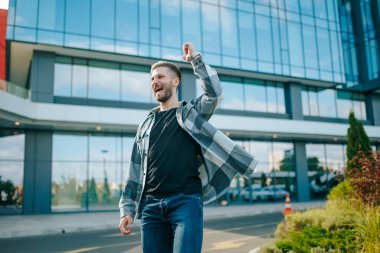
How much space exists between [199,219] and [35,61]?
1857cm

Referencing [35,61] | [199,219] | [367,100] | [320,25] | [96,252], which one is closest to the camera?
[199,219]

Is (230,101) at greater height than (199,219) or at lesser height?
greater

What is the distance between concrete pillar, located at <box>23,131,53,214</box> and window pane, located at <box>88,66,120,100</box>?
3491 millimetres

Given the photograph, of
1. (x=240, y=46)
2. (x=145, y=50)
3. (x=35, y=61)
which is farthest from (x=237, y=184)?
(x=35, y=61)

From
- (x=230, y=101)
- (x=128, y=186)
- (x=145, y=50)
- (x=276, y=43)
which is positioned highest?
(x=276, y=43)

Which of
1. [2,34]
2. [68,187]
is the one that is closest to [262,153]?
[68,187]

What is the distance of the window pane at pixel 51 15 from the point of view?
18.1 m

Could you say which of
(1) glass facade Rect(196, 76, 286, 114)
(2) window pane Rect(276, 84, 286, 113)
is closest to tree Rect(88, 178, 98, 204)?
(1) glass facade Rect(196, 76, 286, 114)

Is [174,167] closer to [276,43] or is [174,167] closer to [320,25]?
[276,43]

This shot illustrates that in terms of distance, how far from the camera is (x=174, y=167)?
8.43 ft

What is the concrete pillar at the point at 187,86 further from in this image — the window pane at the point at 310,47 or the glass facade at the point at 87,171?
the window pane at the point at 310,47

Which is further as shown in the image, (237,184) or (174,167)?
(237,184)

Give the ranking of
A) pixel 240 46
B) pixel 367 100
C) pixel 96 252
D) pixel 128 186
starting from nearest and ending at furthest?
pixel 128 186, pixel 96 252, pixel 240 46, pixel 367 100

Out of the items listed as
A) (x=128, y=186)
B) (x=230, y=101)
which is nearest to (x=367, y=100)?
(x=230, y=101)
